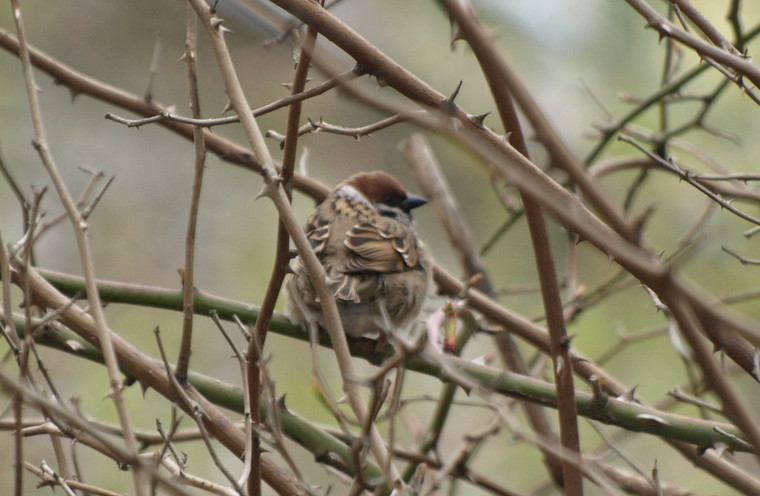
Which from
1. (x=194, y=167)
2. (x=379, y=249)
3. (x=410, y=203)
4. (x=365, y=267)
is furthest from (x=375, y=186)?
(x=194, y=167)

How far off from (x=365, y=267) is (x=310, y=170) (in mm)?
3829

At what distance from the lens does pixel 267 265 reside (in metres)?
6.33

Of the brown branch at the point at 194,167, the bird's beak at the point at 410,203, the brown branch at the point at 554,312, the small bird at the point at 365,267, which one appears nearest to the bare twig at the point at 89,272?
the brown branch at the point at 194,167

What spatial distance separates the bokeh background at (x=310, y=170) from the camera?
589cm

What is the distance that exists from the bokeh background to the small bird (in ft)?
2.59

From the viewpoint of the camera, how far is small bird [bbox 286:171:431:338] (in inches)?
162

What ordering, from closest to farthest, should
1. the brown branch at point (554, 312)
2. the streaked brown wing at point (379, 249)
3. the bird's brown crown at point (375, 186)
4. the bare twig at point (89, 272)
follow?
1. the bare twig at point (89, 272)
2. the brown branch at point (554, 312)
3. the streaked brown wing at point (379, 249)
4. the bird's brown crown at point (375, 186)

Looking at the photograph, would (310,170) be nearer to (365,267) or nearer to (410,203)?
(410,203)

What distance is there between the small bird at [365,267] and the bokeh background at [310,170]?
2.59 ft

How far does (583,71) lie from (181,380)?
6044 mm

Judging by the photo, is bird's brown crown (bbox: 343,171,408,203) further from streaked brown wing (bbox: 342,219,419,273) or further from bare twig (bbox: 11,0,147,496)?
bare twig (bbox: 11,0,147,496)

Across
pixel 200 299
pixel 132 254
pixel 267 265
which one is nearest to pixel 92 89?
pixel 200 299

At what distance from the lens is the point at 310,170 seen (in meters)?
8.03

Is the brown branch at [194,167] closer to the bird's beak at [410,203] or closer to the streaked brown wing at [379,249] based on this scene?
the streaked brown wing at [379,249]
